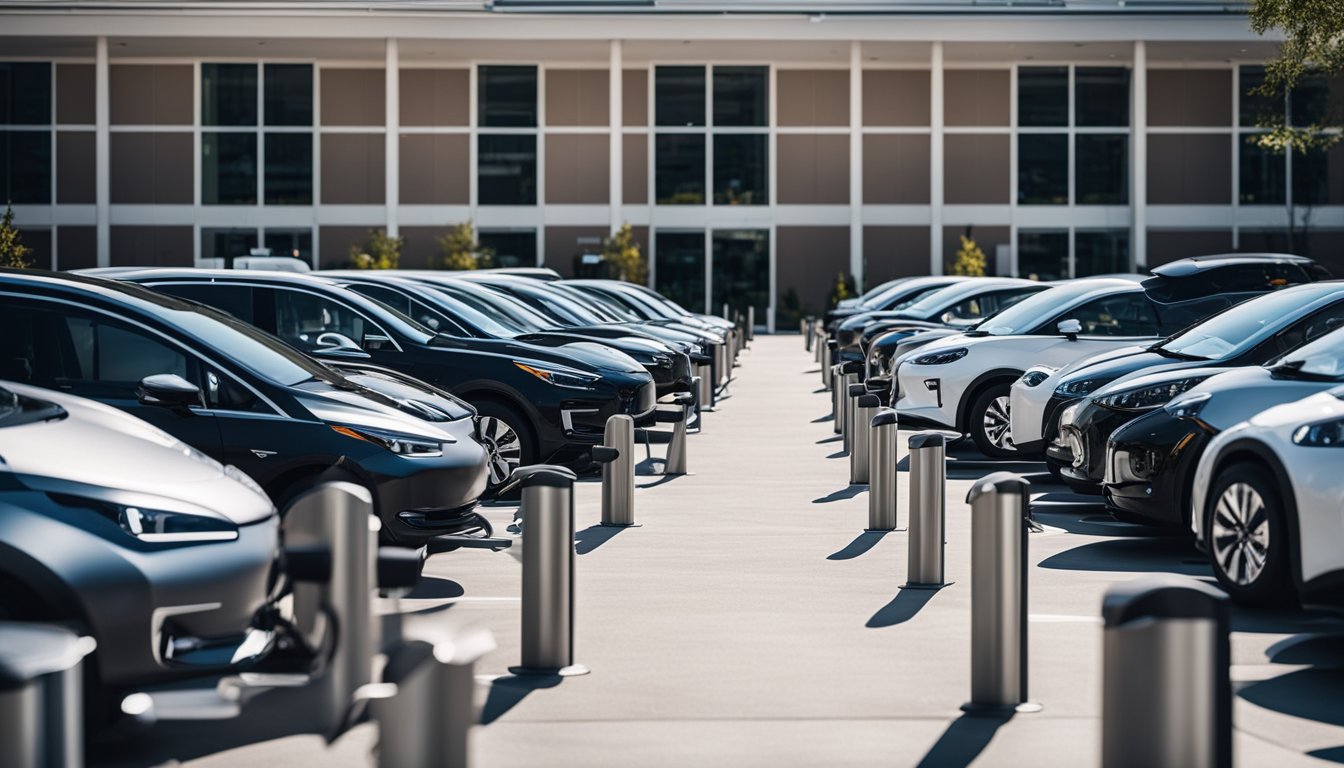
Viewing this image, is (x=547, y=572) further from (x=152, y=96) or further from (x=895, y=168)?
(x=152, y=96)

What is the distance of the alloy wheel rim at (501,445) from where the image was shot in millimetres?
13203

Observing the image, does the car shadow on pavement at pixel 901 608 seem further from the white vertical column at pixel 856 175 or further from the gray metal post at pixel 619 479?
the white vertical column at pixel 856 175

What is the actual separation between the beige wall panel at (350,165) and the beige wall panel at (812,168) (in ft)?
40.1

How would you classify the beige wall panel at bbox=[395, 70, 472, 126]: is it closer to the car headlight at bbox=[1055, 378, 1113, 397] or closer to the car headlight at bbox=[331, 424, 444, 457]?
the car headlight at bbox=[1055, 378, 1113, 397]

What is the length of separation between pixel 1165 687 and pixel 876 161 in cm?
4896

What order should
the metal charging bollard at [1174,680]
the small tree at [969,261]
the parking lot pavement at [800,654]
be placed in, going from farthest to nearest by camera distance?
the small tree at [969,261]
the parking lot pavement at [800,654]
the metal charging bollard at [1174,680]

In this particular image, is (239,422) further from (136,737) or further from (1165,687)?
(1165,687)

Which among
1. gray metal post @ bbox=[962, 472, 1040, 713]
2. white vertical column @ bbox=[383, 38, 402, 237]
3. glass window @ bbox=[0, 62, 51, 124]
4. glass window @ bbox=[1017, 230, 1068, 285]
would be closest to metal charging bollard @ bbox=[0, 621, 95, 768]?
gray metal post @ bbox=[962, 472, 1040, 713]

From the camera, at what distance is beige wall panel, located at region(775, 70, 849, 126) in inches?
2051

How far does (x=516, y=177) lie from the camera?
52.0m

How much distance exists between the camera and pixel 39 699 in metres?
3.28

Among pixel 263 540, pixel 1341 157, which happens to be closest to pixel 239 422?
pixel 263 540

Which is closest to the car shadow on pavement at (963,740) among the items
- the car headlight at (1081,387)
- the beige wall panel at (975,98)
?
the car headlight at (1081,387)

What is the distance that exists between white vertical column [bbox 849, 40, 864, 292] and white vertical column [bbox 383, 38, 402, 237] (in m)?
13.5
